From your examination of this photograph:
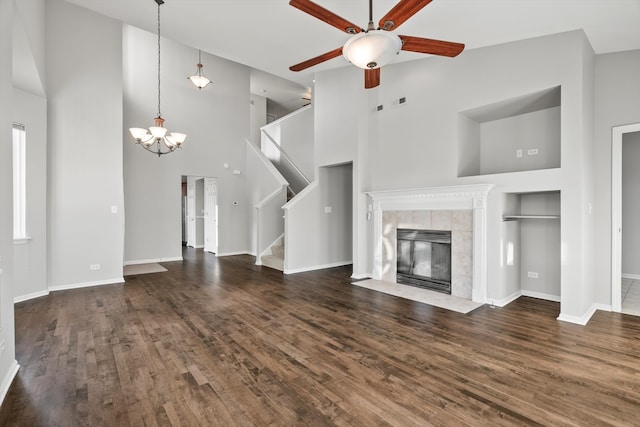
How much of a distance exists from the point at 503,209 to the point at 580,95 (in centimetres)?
153

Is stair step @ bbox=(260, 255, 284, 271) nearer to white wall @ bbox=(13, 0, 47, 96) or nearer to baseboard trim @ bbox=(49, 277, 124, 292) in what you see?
baseboard trim @ bbox=(49, 277, 124, 292)

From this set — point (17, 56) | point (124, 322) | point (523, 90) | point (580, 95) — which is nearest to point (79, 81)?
point (17, 56)

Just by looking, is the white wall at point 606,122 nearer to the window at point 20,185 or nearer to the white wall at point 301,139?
the white wall at point 301,139

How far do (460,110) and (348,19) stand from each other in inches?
81.4

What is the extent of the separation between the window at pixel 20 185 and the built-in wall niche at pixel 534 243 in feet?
22.3

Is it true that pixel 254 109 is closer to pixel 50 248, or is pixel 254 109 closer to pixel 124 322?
pixel 50 248

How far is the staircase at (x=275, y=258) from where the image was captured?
6520 mm

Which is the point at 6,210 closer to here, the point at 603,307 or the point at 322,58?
the point at 322,58

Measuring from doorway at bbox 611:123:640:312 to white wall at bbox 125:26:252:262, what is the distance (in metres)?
7.71

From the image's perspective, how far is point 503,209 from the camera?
4.09 metres

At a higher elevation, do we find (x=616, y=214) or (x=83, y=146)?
(x=83, y=146)

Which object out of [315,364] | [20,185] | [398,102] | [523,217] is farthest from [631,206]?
[20,185]

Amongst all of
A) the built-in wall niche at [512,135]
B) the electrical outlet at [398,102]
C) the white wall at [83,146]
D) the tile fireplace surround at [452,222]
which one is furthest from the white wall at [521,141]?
the white wall at [83,146]

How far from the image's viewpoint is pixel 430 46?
8.51 feet
